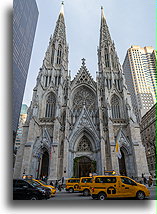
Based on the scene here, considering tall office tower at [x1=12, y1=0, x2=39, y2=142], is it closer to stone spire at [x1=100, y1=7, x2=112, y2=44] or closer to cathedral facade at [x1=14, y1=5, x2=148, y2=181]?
cathedral facade at [x1=14, y1=5, x2=148, y2=181]

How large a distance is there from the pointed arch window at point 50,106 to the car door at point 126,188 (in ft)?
66.7

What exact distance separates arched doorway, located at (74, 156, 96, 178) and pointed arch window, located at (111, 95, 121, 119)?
31.1 ft

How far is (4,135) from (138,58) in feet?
262

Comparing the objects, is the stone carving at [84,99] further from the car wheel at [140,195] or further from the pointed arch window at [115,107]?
the car wheel at [140,195]

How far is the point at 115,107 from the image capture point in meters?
27.2

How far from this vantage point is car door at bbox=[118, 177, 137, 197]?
7219mm

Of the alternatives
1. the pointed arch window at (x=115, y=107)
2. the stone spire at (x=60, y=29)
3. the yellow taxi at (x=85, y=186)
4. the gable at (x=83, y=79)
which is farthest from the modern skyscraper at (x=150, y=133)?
the stone spire at (x=60, y=29)

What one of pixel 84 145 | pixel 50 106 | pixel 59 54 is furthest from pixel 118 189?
pixel 59 54

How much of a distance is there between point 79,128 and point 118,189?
17150 millimetres

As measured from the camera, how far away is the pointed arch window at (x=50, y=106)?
26391mm

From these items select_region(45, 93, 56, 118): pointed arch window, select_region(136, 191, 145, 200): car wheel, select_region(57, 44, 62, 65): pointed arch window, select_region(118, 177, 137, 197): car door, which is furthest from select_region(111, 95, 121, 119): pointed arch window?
select_region(136, 191, 145, 200): car wheel

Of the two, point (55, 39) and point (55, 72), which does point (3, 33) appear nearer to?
point (55, 72)

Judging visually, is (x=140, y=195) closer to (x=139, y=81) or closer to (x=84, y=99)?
(x=84, y=99)

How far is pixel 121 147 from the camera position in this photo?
23109 mm
